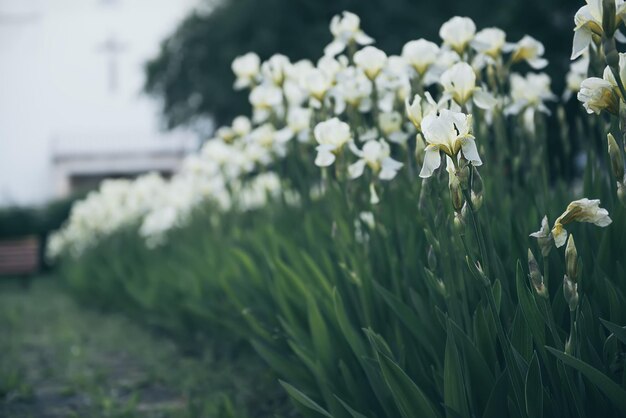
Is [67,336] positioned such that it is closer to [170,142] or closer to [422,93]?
[422,93]

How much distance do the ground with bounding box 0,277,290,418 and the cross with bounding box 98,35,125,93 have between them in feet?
59.2

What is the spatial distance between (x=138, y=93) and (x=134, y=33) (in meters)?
6.37

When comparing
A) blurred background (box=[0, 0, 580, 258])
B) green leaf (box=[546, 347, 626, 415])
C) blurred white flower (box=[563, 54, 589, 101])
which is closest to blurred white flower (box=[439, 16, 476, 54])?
blurred white flower (box=[563, 54, 589, 101])

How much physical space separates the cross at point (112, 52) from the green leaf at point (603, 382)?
2212 cm

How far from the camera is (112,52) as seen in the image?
2209 cm

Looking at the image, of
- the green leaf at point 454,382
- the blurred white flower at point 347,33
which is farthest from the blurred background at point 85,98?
the green leaf at point 454,382

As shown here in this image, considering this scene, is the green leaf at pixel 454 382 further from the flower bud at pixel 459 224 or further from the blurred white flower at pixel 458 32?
the blurred white flower at pixel 458 32

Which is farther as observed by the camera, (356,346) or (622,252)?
(356,346)

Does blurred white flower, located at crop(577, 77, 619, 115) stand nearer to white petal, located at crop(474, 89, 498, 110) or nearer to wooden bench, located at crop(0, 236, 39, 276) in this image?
white petal, located at crop(474, 89, 498, 110)

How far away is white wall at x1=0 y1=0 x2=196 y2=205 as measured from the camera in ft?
68.3

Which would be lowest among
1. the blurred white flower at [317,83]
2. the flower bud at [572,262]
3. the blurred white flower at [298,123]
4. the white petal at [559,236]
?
the flower bud at [572,262]

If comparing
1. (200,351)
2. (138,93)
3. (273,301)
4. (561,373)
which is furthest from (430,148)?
(138,93)

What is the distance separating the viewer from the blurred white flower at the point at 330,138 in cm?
198

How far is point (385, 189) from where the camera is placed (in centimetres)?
234
